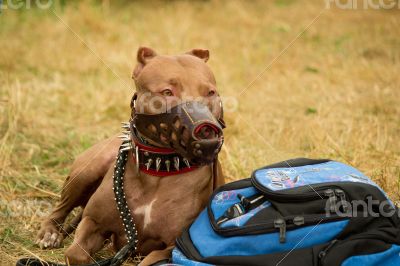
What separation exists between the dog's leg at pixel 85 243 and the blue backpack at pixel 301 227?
0.52m

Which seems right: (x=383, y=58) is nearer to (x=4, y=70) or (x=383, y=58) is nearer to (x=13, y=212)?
(x=4, y=70)

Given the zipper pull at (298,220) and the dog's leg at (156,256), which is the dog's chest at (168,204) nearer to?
the dog's leg at (156,256)

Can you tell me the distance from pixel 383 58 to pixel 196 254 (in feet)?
17.5

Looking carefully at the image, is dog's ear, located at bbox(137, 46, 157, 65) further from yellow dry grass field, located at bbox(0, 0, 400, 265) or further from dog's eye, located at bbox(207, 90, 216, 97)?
yellow dry grass field, located at bbox(0, 0, 400, 265)

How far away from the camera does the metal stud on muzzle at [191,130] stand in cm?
272

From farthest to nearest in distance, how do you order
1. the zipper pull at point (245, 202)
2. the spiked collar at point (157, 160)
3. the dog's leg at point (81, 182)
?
the dog's leg at point (81, 182) → the spiked collar at point (157, 160) → the zipper pull at point (245, 202)

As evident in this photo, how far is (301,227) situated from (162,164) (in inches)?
29.2

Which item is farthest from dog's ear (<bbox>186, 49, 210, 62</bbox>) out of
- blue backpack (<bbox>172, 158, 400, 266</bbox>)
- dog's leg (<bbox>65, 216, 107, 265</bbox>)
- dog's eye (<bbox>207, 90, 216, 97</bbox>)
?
dog's leg (<bbox>65, 216, 107, 265</bbox>)

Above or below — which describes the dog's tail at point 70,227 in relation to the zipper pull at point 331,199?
below

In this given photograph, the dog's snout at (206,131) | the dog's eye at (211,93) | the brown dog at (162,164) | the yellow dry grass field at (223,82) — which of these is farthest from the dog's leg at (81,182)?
the dog's snout at (206,131)

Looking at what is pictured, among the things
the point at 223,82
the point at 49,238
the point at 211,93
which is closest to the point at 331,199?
the point at 211,93

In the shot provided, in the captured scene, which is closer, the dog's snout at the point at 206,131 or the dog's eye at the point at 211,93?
the dog's snout at the point at 206,131

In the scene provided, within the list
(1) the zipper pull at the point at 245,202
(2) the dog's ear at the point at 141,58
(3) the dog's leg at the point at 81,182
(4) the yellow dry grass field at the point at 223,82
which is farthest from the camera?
(4) the yellow dry grass field at the point at 223,82

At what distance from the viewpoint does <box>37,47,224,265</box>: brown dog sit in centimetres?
282
